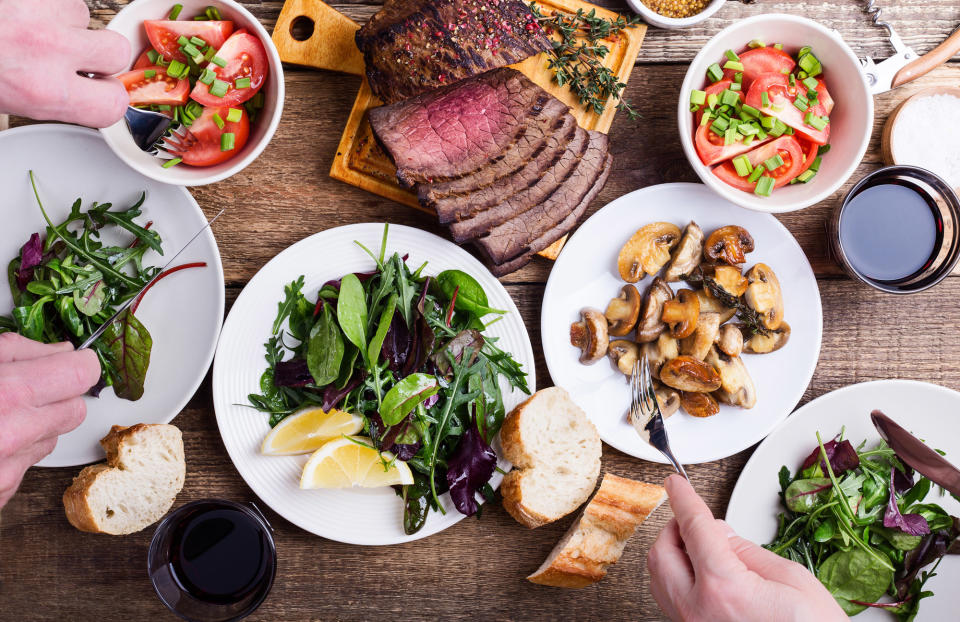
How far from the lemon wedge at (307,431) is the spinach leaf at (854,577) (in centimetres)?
149

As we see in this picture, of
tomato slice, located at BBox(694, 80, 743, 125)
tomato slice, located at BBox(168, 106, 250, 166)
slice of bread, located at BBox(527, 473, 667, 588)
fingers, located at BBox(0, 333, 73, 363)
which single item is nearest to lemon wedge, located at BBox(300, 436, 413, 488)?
slice of bread, located at BBox(527, 473, 667, 588)

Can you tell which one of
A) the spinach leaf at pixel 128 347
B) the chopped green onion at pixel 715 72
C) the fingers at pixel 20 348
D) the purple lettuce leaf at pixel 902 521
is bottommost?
the purple lettuce leaf at pixel 902 521

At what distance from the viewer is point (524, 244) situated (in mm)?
1899

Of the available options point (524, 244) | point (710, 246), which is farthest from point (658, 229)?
point (524, 244)

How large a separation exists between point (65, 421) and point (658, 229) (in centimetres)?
170

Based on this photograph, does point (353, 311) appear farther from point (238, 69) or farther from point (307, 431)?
point (238, 69)

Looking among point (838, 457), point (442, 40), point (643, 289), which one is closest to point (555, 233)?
point (643, 289)

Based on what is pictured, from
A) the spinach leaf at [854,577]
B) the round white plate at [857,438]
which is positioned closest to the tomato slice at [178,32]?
the round white plate at [857,438]

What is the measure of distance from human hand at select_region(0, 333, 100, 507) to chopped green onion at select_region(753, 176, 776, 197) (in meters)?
1.88

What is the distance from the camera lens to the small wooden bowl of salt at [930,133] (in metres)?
2.02

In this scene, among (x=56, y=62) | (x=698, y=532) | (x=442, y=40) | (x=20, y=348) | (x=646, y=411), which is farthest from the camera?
(x=646, y=411)

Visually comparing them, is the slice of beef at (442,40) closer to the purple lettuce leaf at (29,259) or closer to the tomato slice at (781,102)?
the tomato slice at (781,102)

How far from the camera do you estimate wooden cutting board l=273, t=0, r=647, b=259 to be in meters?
1.91

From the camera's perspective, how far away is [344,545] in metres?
2.05
